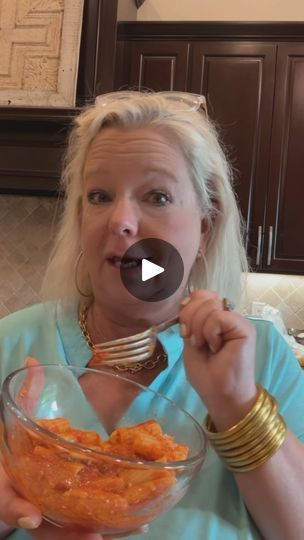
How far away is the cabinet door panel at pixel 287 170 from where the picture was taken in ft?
7.41

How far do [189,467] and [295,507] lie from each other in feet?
0.88

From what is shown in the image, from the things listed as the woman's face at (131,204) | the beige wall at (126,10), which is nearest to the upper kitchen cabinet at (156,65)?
the beige wall at (126,10)

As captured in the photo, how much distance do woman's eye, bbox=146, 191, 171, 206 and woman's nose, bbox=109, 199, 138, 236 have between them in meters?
0.03

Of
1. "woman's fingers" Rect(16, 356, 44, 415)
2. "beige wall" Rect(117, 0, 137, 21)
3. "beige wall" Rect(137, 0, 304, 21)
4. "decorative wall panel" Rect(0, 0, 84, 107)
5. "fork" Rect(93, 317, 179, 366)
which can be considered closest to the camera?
"woman's fingers" Rect(16, 356, 44, 415)

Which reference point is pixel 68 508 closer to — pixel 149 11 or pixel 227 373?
pixel 227 373

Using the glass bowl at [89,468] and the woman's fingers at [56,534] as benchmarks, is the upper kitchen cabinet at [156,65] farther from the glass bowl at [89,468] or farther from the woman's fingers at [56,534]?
the woman's fingers at [56,534]

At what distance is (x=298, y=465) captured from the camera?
2.15ft

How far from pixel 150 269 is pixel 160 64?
1.83m

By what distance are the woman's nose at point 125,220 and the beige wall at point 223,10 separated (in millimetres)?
2138

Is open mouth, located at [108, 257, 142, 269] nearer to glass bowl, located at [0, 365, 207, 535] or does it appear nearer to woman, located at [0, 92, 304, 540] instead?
woman, located at [0, 92, 304, 540]

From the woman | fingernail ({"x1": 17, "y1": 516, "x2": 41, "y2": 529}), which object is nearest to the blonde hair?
the woman

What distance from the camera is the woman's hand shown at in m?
0.60

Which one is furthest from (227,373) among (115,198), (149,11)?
(149,11)

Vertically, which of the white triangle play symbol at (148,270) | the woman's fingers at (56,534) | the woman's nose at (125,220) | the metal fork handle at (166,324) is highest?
the woman's nose at (125,220)
